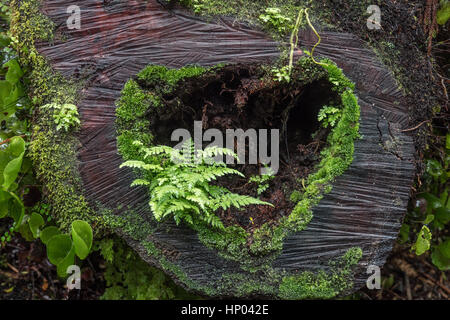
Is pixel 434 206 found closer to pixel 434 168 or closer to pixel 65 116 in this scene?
pixel 434 168

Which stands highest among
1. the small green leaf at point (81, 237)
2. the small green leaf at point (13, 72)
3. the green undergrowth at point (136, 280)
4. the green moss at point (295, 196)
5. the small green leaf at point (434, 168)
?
the small green leaf at point (13, 72)

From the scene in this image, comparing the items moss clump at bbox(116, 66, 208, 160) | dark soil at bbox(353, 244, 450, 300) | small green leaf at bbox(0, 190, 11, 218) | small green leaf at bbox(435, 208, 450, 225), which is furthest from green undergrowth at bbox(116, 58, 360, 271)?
dark soil at bbox(353, 244, 450, 300)

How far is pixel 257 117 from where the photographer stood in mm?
2820

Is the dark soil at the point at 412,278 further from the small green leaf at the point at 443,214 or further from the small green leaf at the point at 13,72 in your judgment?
the small green leaf at the point at 13,72

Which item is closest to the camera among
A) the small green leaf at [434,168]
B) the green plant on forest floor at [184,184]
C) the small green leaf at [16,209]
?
the green plant on forest floor at [184,184]

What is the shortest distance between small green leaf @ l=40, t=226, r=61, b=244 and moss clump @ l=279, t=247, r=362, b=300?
162cm

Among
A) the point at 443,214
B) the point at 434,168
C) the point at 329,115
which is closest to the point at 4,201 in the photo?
the point at 329,115

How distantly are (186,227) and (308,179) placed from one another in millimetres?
941

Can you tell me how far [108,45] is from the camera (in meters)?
2.39

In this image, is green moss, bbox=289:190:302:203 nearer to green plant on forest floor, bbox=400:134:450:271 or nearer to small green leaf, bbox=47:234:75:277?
green plant on forest floor, bbox=400:134:450:271

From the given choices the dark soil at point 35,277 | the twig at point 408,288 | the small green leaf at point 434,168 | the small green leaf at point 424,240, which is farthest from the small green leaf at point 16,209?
the twig at point 408,288

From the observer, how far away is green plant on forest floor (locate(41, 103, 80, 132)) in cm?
230

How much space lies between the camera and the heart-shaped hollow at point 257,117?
2.50 meters

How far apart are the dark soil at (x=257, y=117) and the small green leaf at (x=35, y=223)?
1.00 metres
